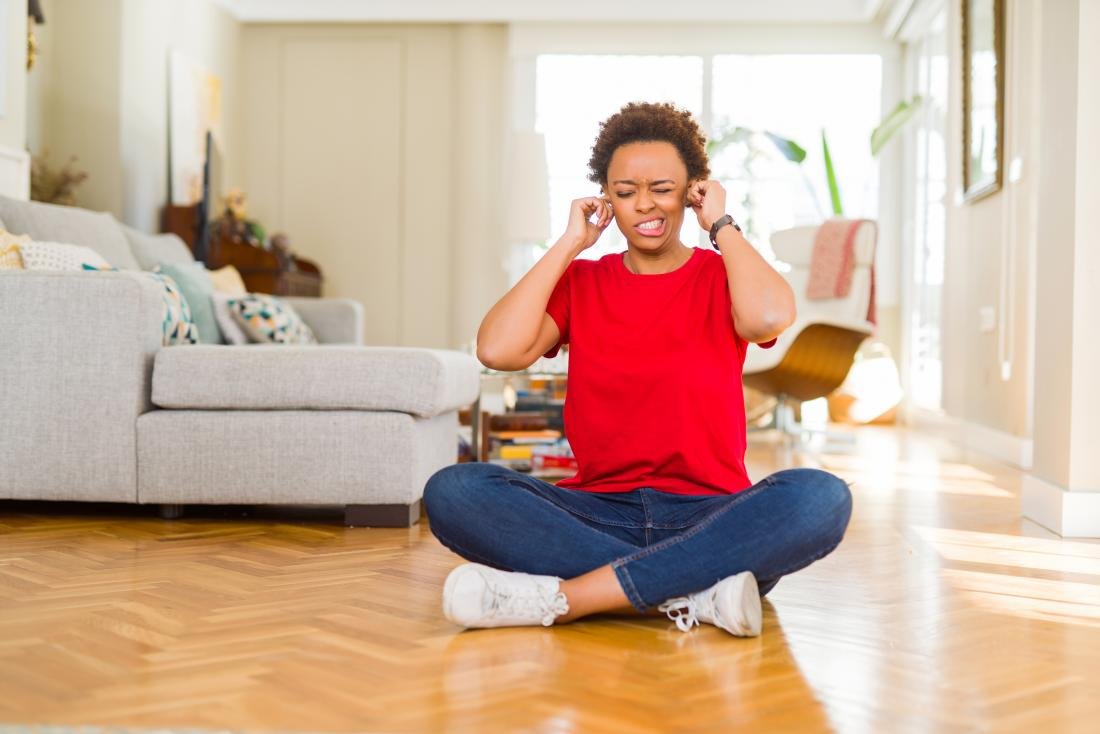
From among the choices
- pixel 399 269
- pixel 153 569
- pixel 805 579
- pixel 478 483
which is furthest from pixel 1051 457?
pixel 399 269

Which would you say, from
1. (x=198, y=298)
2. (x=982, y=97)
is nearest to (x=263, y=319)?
(x=198, y=298)

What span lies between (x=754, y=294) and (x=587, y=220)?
35cm

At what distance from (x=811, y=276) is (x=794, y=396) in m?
0.64

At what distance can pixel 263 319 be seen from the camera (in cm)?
420

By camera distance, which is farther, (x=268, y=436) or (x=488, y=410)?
(x=488, y=410)

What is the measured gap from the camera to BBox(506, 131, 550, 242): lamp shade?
21.1 ft

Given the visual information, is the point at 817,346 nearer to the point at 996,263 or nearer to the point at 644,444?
the point at 996,263

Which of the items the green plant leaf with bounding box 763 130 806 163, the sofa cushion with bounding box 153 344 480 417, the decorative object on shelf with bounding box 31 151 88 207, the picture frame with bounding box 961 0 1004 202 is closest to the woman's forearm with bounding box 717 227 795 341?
the sofa cushion with bounding box 153 344 480 417

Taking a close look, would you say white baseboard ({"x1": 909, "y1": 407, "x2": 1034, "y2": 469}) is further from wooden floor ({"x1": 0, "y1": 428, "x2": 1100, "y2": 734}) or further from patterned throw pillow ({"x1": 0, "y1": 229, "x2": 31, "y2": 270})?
patterned throw pillow ({"x1": 0, "y1": 229, "x2": 31, "y2": 270})

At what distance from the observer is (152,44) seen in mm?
6363

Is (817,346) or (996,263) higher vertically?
(996,263)

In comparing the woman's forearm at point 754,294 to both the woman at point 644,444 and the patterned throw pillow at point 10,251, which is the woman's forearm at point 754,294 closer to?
the woman at point 644,444

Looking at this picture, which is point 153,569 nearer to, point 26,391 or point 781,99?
point 26,391

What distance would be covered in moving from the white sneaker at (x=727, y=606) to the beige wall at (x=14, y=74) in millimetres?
3728
